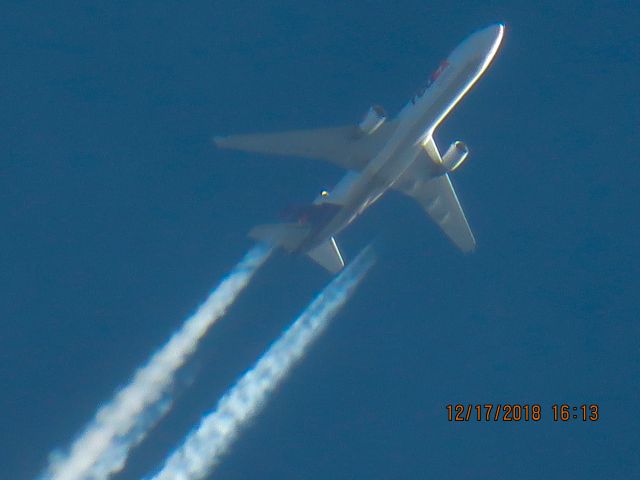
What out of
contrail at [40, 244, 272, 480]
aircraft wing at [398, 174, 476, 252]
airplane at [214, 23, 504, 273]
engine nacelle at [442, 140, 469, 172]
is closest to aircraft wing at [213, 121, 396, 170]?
airplane at [214, 23, 504, 273]

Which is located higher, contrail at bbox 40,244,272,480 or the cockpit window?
the cockpit window

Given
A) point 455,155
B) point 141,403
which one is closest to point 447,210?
point 455,155

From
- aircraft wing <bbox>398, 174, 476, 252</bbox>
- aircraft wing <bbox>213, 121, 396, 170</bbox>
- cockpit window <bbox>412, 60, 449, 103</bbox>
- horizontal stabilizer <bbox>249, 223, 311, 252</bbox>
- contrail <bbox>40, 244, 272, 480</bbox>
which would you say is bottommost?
contrail <bbox>40, 244, 272, 480</bbox>

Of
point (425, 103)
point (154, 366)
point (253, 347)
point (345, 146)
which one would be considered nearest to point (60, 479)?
point (154, 366)

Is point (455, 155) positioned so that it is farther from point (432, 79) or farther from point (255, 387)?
point (255, 387)

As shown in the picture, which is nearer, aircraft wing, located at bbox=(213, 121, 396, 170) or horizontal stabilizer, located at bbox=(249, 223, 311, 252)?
aircraft wing, located at bbox=(213, 121, 396, 170)

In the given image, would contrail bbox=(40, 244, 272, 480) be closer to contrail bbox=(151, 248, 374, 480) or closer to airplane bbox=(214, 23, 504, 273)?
contrail bbox=(151, 248, 374, 480)

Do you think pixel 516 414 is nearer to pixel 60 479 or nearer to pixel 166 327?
pixel 166 327

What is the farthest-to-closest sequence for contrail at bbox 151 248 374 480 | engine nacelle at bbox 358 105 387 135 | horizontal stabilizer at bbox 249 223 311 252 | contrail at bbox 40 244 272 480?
horizontal stabilizer at bbox 249 223 311 252
contrail at bbox 151 248 374 480
contrail at bbox 40 244 272 480
engine nacelle at bbox 358 105 387 135
